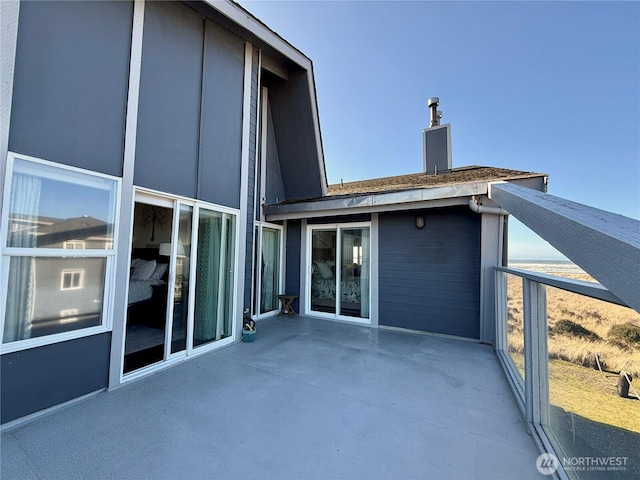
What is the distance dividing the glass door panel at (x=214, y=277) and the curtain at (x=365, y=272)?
2981 mm

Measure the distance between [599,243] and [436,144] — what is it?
26.4 feet

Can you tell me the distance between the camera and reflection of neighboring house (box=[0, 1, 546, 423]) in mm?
2600

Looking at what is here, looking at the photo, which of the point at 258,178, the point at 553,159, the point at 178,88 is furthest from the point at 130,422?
the point at 553,159

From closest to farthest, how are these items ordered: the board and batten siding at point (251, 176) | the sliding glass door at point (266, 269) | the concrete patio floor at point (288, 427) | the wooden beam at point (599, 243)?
the wooden beam at point (599, 243) → the concrete patio floor at point (288, 427) → the board and batten siding at point (251, 176) → the sliding glass door at point (266, 269)

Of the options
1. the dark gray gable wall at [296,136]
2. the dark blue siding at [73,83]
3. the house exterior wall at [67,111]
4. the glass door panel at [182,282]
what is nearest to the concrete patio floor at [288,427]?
the house exterior wall at [67,111]

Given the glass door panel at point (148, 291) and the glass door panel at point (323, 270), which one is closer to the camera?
the glass door panel at point (148, 291)

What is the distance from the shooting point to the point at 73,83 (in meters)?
2.83

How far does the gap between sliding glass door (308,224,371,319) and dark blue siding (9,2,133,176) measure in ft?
14.8

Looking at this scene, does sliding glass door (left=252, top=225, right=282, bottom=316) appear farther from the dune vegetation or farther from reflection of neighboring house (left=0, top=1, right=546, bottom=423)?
the dune vegetation

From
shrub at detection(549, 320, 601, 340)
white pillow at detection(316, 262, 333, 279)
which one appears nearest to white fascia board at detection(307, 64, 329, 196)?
white pillow at detection(316, 262, 333, 279)

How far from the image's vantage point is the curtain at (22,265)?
246 cm

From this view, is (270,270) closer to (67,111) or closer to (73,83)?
Answer: (67,111)

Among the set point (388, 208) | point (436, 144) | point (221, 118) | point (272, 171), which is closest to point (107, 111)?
point (221, 118)

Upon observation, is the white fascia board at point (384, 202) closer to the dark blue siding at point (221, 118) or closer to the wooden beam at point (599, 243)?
the dark blue siding at point (221, 118)
